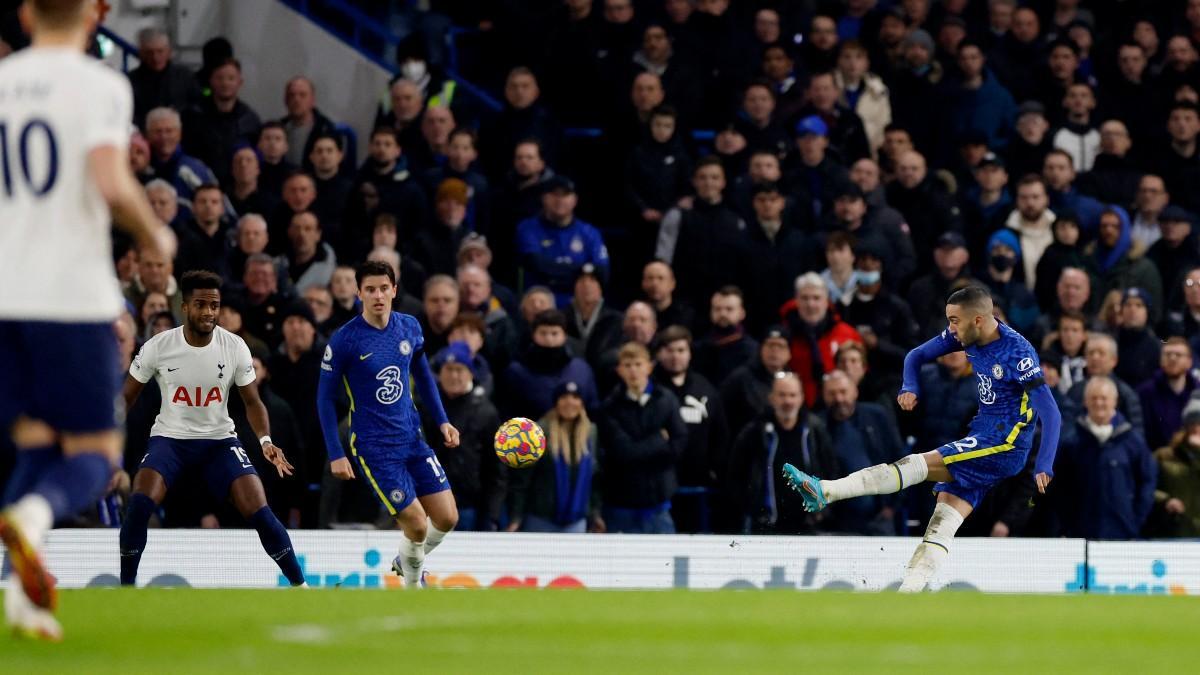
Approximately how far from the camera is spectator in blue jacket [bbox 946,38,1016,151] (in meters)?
20.5

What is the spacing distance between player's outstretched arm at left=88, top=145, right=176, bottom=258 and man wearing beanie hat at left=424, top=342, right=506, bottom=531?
9288mm

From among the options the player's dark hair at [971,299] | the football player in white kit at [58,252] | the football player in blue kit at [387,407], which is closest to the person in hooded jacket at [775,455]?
the player's dark hair at [971,299]

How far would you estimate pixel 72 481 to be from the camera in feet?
23.0

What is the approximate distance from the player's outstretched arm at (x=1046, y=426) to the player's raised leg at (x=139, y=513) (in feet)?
20.4

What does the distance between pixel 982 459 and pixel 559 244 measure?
17.8 ft

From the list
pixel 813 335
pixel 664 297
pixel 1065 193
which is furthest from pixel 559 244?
pixel 1065 193

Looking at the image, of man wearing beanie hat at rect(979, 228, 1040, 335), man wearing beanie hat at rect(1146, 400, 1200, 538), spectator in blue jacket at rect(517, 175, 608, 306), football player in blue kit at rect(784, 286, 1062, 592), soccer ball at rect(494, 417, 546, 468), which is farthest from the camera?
man wearing beanie hat at rect(979, 228, 1040, 335)

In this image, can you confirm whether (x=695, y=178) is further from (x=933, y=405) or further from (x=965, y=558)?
(x=965, y=558)

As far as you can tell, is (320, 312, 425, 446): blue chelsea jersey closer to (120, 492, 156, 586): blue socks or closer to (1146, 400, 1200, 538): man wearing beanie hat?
(120, 492, 156, 586): blue socks

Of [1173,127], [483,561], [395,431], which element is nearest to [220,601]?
[395,431]

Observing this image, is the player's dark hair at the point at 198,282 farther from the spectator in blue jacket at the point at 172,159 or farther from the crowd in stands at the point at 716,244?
the spectator in blue jacket at the point at 172,159

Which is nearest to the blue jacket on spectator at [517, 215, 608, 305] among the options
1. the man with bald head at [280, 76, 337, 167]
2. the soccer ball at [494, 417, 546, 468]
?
the man with bald head at [280, 76, 337, 167]

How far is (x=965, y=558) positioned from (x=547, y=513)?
3.59m

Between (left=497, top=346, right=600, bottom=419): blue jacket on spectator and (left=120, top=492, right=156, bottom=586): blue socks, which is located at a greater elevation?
(left=497, top=346, right=600, bottom=419): blue jacket on spectator
